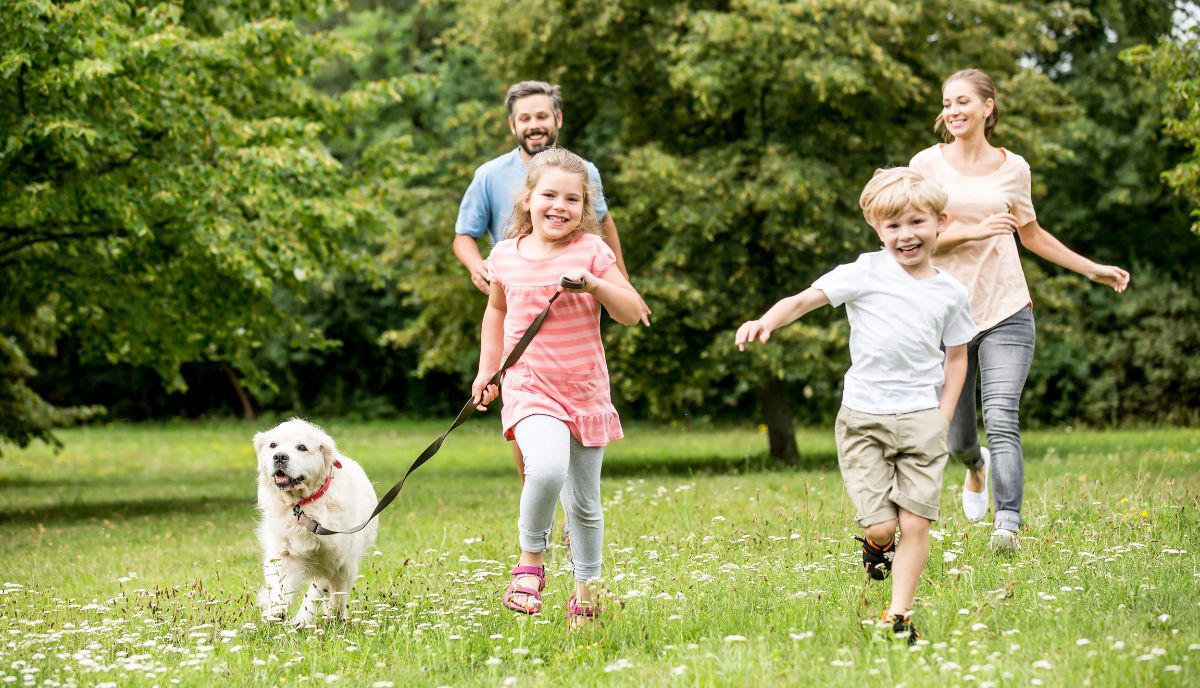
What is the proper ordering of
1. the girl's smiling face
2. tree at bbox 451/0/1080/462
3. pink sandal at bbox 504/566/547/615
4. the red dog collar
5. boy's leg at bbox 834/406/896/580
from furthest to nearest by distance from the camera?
tree at bbox 451/0/1080/462
the red dog collar
pink sandal at bbox 504/566/547/615
the girl's smiling face
boy's leg at bbox 834/406/896/580

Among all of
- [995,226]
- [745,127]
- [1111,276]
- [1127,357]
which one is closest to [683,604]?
[995,226]

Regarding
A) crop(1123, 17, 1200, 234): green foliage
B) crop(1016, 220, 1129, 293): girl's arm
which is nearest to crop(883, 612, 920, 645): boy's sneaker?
crop(1016, 220, 1129, 293): girl's arm

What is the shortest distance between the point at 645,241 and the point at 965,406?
9.38 metres

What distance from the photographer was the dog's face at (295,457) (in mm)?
5633

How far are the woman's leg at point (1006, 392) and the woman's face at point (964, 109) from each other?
95 cm

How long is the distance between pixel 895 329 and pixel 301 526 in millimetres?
2858

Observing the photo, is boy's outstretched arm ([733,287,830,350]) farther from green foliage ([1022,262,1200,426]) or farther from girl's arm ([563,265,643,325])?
green foliage ([1022,262,1200,426])

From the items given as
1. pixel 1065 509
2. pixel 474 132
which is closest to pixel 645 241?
pixel 474 132

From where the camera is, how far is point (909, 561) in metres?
4.44

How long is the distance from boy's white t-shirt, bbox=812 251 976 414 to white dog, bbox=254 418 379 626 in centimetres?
250

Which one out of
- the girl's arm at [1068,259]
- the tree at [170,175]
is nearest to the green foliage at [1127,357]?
the tree at [170,175]

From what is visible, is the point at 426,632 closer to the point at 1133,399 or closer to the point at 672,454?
the point at 672,454

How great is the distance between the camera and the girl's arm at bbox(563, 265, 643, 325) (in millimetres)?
4559

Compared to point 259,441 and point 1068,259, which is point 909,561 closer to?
point 1068,259
